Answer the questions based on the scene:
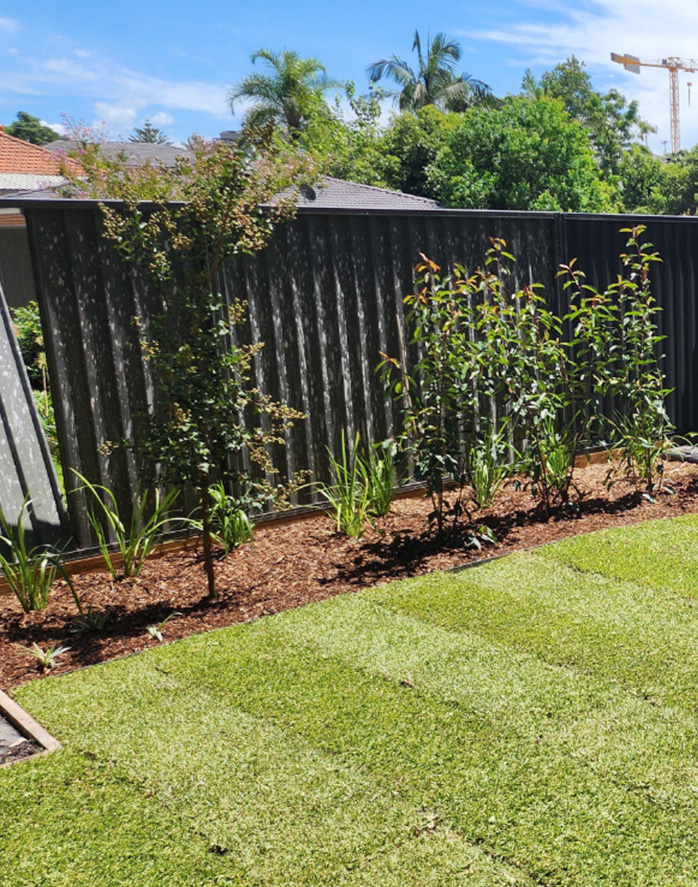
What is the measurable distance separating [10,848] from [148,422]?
84.2 inches

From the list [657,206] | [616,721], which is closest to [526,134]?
[657,206]

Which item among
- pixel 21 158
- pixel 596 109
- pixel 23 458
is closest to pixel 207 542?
pixel 23 458

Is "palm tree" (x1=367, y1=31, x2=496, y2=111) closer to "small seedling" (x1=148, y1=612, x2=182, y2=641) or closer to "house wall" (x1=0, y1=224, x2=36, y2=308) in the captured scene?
"house wall" (x1=0, y1=224, x2=36, y2=308)

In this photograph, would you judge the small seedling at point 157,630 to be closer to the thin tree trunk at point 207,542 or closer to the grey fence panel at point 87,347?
the thin tree trunk at point 207,542

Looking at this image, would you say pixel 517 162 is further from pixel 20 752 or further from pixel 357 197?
pixel 20 752

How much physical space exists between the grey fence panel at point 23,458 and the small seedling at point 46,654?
908 mm

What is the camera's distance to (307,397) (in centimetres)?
546

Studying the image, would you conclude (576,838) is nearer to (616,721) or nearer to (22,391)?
(616,721)

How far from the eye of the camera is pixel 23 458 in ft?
15.2

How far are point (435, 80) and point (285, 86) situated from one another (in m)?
12.3

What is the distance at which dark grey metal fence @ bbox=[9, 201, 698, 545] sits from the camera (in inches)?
180

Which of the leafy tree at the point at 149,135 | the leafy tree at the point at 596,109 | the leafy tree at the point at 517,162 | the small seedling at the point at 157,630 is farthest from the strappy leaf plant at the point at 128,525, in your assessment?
the leafy tree at the point at 596,109

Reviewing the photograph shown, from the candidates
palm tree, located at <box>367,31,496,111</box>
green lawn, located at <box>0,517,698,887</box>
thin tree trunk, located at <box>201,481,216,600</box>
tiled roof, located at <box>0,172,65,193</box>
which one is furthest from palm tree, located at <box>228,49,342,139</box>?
green lawn, located at <box>0,517,698,887</box>

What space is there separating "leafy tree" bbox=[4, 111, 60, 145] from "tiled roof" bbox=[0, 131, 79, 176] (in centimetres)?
5902
